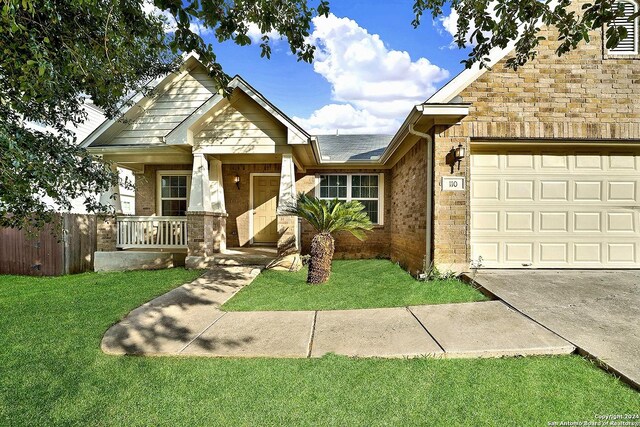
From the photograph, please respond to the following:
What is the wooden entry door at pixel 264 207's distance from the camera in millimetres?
10719

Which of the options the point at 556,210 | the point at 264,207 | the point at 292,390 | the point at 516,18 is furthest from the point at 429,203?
the point at 264,207

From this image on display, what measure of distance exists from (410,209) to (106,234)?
Result: 27.1ft

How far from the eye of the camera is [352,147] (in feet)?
39.4

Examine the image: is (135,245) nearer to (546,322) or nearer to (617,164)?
(546,322)

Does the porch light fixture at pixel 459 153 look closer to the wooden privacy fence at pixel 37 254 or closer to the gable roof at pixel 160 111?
the gable roof at pixel 160 111

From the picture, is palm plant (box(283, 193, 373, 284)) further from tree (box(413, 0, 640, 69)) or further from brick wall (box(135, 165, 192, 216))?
brick wall (box(135, 165, 192, 216))

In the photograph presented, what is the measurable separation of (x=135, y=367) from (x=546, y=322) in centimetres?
459

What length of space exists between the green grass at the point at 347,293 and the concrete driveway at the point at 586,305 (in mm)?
636

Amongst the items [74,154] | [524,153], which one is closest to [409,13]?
[524,153]

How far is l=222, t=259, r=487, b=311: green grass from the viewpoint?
16.3ft

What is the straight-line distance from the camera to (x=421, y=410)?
2387 millimetres

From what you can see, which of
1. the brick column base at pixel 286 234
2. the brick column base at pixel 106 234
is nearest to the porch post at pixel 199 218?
the brick column base at pixel 286 234

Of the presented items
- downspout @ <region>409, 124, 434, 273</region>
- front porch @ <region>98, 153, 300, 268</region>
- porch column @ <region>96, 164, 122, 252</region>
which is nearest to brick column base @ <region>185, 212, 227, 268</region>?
front porch @ <region>98, 153, 300, 268</region>

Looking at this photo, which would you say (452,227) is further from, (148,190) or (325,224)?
(148,190)
